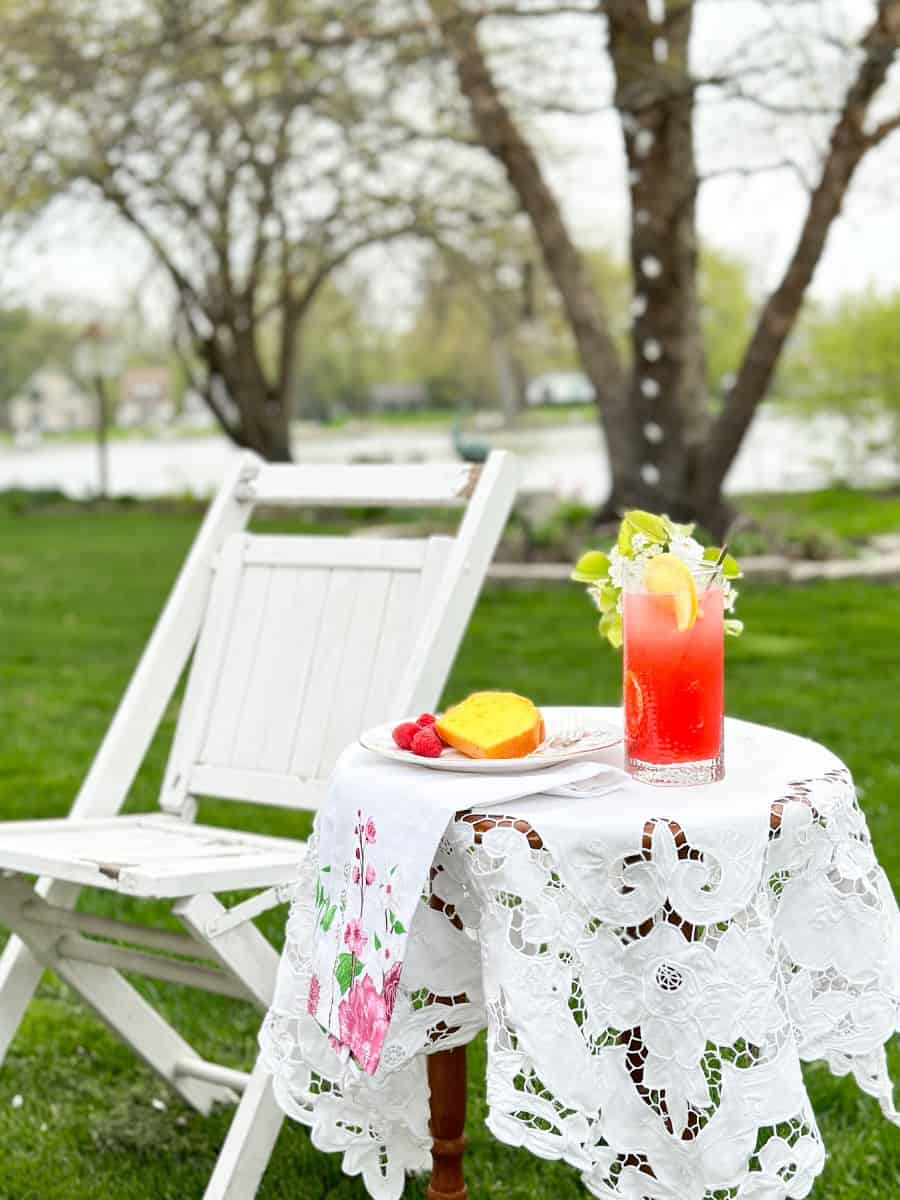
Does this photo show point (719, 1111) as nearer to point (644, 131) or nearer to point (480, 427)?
point (644, 131)

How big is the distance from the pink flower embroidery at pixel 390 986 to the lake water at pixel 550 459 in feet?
27.4

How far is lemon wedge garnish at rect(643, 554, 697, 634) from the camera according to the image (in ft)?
6.47

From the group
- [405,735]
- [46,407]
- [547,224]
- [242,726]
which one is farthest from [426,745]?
[46,407]

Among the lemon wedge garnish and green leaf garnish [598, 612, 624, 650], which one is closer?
the lemon wedge garnish

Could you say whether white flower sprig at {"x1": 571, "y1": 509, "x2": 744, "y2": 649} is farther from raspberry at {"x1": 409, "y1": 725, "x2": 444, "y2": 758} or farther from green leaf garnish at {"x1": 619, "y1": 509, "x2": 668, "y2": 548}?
raspberry at {"x1": 409, "y1": 725, "x2": 444, "y2": 758}

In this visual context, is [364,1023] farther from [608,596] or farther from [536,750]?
[608,596]

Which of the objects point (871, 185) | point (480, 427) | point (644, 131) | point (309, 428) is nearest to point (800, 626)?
point (871, 185)

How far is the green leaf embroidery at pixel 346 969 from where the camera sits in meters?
2.04

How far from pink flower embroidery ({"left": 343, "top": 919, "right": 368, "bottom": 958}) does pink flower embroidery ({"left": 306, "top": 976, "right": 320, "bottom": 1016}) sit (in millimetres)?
97

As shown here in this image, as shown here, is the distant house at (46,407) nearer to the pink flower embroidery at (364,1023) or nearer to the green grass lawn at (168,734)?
the green grass lawn at (168,734)

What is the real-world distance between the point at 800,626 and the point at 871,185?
274 centimetres

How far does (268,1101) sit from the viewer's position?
8.11 ft

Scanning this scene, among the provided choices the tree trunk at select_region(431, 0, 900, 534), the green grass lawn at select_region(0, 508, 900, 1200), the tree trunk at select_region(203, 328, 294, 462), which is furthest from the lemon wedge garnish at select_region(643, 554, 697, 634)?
the tree trunk at select_region(203, 328, 294, 462)

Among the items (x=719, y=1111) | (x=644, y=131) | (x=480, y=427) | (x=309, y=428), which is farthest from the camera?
(x=309, y=428)
